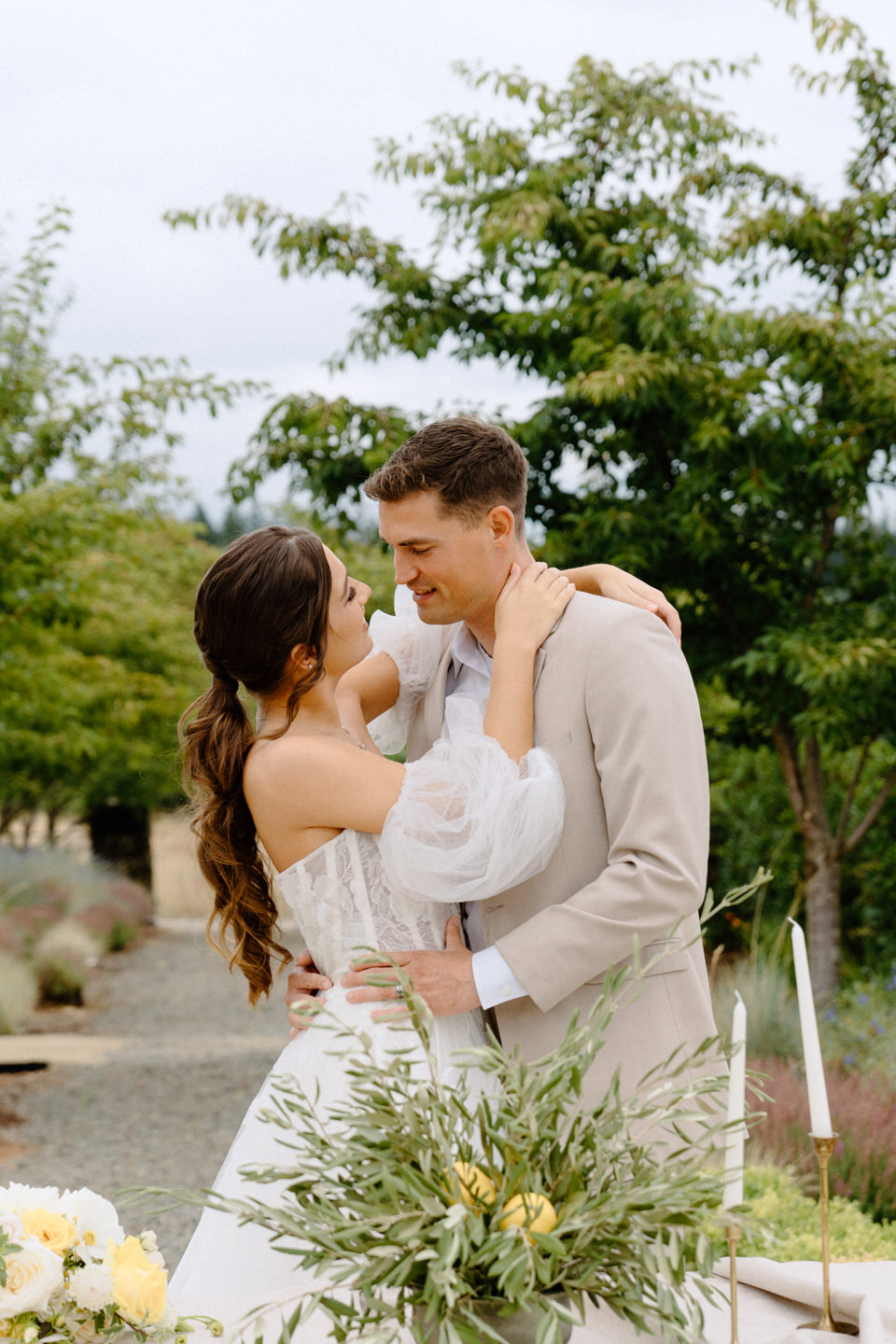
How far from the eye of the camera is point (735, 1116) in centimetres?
128

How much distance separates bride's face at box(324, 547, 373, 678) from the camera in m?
2.36

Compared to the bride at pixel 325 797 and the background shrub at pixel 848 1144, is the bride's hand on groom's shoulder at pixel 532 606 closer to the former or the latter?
the bride at pixel 325 797

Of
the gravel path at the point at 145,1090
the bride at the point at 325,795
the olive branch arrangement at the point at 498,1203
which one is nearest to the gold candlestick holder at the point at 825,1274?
the olive branch arrangement at the point at 498,1203

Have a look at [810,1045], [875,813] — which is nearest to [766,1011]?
[875,813]

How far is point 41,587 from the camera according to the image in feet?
21.1

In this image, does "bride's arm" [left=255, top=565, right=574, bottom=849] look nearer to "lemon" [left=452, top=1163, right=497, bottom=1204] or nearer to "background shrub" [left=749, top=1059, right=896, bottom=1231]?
"lemon" [left=452, top=1163, right=497, bottom=1204]

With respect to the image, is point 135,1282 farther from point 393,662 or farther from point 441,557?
point 393,662

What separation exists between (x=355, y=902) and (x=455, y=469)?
35.4 inches

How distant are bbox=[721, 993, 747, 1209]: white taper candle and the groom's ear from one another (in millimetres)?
1348

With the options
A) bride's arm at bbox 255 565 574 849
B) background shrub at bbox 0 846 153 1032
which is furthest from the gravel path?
bride's arm at bbox 255 565 574 849

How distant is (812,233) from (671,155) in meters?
0.93

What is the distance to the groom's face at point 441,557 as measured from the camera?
240 centimetres

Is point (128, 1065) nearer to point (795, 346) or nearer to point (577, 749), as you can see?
point (795, 346)

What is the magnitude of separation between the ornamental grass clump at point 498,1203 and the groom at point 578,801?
2.34ft
